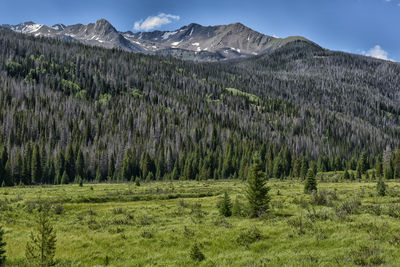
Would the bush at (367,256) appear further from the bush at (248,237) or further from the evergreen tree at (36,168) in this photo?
the evergreen tree at (36,168)

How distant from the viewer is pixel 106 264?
1620 centimetres

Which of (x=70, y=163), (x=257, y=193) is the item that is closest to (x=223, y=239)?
(x=257, y=193)

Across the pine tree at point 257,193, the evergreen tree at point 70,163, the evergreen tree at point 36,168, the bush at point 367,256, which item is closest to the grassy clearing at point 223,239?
the bush at point 367,256

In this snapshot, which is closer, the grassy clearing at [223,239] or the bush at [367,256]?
the bush at [367,256]

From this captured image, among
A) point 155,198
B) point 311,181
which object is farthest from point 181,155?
point 311,181

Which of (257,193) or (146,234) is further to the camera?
(257,193)

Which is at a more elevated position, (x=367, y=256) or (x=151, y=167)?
(x=367, y=256)

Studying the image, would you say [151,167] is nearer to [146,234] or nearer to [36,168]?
[36,168]

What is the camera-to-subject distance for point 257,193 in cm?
2809

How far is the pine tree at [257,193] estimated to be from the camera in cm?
2761

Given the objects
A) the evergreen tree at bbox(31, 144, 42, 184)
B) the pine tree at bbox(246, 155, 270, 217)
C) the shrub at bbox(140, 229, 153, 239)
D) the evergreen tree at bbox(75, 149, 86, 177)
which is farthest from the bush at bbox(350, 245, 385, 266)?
the evergreen tree at bbox(75, 149, 86, 177)

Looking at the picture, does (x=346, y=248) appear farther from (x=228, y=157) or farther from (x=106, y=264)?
(x=228, y=157)

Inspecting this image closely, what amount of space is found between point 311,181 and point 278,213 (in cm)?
1853

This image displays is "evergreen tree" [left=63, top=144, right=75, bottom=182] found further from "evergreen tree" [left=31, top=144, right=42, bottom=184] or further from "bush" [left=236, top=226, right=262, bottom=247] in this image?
"bush" [left=236, top=226, right=262, bottom=247]
